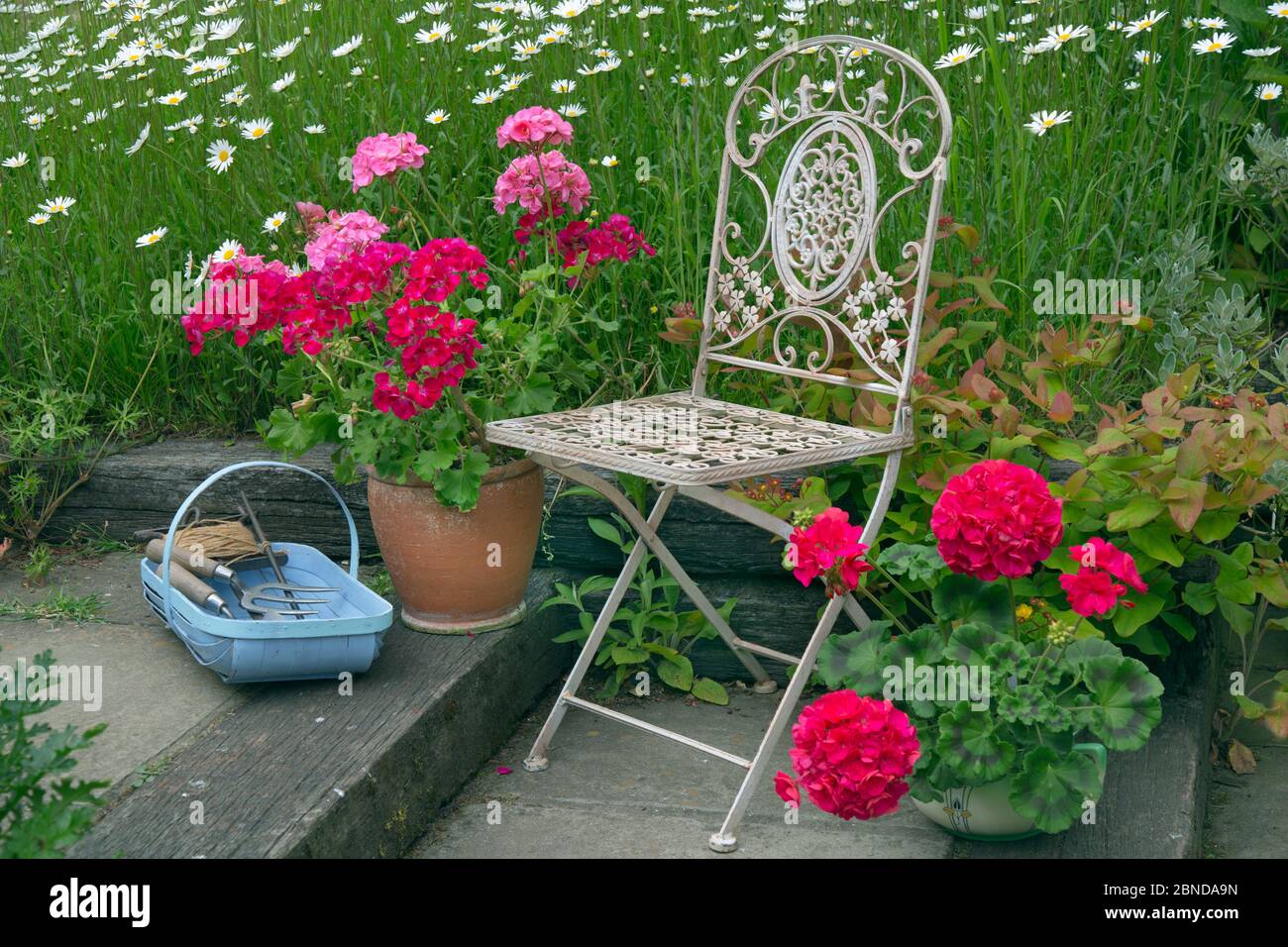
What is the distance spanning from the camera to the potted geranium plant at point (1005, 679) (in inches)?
86.9

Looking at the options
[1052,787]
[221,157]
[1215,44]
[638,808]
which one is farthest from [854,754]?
[221,157]

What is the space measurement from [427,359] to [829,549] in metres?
0.89

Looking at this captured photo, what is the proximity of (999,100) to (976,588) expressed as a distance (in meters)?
1.46

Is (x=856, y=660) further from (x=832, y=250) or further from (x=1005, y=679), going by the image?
(x=832, y=250)

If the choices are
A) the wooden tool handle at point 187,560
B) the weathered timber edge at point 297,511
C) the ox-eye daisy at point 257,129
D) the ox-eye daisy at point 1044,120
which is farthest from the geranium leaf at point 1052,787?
the ox-eye daisy at point 257,129

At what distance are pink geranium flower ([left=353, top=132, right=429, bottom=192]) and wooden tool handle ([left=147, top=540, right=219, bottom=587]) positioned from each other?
871 millimetres

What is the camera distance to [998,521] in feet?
7.16

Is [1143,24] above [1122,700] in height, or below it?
above

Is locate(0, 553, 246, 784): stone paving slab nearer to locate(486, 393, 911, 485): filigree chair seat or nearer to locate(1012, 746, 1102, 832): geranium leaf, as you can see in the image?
locate(486, 393, 911, 485): filigree chair seat

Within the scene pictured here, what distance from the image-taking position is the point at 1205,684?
2.90m

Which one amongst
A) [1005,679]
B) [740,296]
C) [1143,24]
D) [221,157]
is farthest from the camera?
[221,157]

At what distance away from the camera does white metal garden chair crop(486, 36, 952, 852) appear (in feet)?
8.10

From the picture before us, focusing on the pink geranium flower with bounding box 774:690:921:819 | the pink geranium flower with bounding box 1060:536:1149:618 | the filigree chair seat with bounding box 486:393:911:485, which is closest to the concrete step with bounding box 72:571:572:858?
the filigree chair seat with bounding box 486:393:911:485

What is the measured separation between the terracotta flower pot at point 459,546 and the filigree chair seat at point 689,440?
0.28 metres
